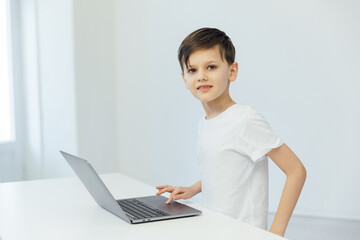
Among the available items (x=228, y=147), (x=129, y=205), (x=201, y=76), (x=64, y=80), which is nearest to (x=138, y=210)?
(x=129, y=205)

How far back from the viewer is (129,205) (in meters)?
1.43

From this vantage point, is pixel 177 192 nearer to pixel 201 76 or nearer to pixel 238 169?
pixel 238 169

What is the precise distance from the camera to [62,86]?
4.13 metres

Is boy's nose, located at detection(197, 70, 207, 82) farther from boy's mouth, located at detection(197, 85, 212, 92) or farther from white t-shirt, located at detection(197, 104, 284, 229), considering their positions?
white t-shirt, located at detection(197, 104, 284, 229)

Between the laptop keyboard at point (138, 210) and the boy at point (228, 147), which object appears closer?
the laptop keyboard at point (138, 210)

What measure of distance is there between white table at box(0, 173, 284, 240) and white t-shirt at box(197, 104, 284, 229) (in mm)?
172

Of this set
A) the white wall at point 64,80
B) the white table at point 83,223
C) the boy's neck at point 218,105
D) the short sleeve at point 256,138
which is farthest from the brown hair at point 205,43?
the white wall at point 64,80

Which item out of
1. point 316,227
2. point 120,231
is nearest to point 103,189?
point 120,231

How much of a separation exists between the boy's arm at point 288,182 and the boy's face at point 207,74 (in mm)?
277

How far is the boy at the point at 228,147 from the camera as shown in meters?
1.48

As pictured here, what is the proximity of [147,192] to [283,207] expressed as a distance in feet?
1.56

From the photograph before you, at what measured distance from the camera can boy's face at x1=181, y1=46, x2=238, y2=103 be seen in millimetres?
1595

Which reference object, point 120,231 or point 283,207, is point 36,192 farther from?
point 283,207

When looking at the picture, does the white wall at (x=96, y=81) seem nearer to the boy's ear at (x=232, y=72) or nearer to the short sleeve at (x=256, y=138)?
the boy's ear at (x=232, y=72)
